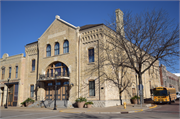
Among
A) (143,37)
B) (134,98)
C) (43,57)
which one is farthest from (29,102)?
(143,37)

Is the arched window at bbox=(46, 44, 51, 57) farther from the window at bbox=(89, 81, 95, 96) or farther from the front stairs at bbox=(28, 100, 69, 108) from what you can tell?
the window at bbox=(89, 81, 95, 96)

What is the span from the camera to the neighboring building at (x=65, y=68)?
23.8 metres

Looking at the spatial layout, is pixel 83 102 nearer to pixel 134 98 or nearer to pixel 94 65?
pixel 94 65

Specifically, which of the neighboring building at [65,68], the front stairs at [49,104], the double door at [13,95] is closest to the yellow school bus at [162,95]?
the neighboring building at [65,68]

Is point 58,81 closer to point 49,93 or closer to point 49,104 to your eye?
point 49,93

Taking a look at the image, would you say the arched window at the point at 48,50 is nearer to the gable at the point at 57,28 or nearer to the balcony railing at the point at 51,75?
the gable at the point at 57,28

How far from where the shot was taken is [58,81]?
26.8 metres

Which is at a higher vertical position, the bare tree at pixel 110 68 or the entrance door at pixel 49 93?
the bare tree at pixel 110 68

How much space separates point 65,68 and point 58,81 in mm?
2319

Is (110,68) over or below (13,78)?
over

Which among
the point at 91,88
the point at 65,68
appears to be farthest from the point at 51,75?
the point at 91,88

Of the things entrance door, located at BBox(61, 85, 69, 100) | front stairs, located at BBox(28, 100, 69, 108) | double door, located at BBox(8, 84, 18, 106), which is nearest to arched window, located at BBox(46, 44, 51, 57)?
entrance door, located at BBox(61, 85, 69, 100)

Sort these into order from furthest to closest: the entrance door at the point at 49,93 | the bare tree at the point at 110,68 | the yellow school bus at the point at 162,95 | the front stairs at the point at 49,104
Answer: the entrance door at the point at 49,93 → the yellow school bus at the point at 162,95 → the front stairs at the point at 49,104 → the bare tree at the point at 110,68

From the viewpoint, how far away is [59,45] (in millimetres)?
27500
